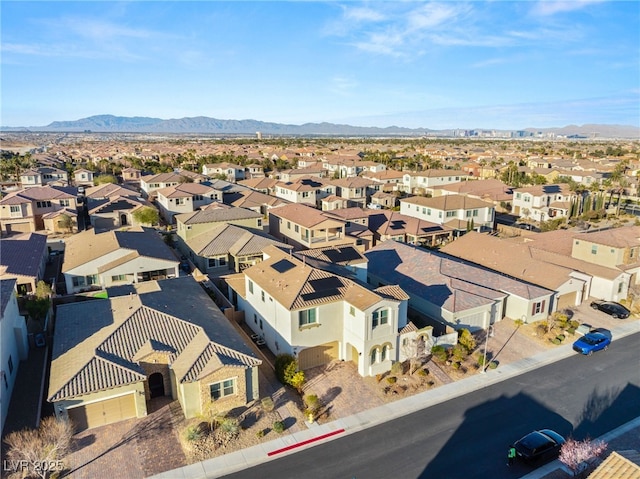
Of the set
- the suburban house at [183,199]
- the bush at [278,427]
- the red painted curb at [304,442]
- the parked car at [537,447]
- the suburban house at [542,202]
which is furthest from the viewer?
the suburban house at [542,202]

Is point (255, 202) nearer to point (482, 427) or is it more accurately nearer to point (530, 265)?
point (530, 265)

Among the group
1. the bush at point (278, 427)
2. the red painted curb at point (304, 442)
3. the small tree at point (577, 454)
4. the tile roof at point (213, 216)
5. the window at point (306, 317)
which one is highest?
the tile roof at point (213, 216)

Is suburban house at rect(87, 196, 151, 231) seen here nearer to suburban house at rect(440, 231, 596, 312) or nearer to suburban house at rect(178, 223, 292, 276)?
suburban house at rect(178, 223, 292, 276)

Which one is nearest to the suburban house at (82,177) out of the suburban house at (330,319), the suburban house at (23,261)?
the suburban house at (23,261)

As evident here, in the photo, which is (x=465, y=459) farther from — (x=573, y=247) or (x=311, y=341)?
(x=573, y=247)

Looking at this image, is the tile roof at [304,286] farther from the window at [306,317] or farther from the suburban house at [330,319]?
the window at [306,317]

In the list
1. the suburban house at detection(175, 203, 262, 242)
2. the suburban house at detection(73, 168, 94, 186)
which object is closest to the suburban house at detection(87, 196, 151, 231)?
the suburban house at detection(175, 203, 262, 242)

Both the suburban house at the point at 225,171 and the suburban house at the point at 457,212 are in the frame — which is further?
the suburban house at the point at 225,171
